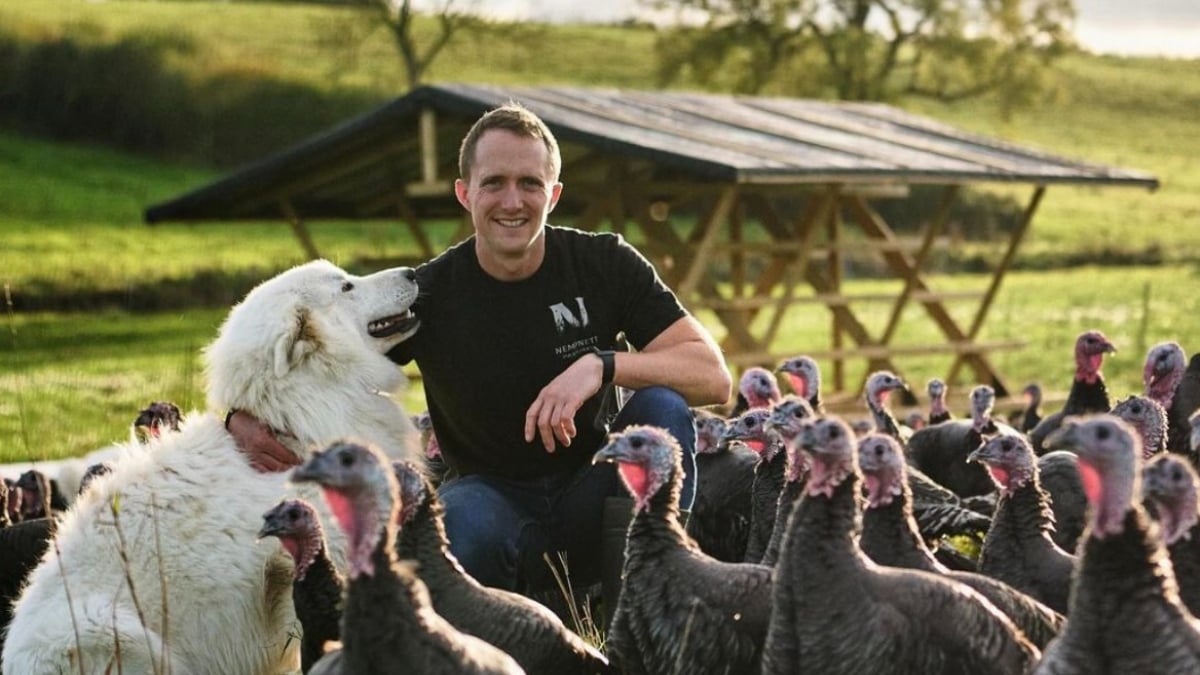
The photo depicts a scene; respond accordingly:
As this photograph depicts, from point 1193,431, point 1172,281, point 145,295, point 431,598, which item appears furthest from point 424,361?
point 1172,281

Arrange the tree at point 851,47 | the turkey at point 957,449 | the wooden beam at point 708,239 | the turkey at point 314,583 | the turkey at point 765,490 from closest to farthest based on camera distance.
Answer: the turkey at point 314,583 < the turkey at point 765,490 < the turkey at point 957,449 < the wooden beam at point 708,239 < the tree at point 851,47

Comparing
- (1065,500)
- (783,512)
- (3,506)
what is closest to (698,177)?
(3,506)

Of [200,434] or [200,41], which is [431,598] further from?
[200,41]

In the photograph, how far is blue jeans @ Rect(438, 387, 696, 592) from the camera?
7016mm

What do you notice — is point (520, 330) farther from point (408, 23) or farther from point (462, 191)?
point (408, 23)

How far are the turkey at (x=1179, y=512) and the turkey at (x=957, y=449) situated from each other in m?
4.51

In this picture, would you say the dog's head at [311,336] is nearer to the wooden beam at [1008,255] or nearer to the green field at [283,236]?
the green field at [283,236]

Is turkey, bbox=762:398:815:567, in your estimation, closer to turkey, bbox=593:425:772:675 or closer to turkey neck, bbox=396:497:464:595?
turkey, bbox=593:425:772:675

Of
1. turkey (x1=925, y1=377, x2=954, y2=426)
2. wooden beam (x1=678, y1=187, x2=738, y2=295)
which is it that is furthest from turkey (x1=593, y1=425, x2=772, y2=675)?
wooden beam (x1=678, y1=187, x2=738, y2=295)

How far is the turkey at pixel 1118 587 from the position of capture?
475 centimetres

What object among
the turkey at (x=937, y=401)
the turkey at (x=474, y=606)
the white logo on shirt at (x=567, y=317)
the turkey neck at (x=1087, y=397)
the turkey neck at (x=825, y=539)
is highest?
A: the white logo on shirt at (x=567, y=317)

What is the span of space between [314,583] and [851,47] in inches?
1825

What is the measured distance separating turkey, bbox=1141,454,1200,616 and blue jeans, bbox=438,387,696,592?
6.86 feet

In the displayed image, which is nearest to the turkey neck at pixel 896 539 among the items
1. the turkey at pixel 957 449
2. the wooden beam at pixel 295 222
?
the turkey at pixel 957 449
